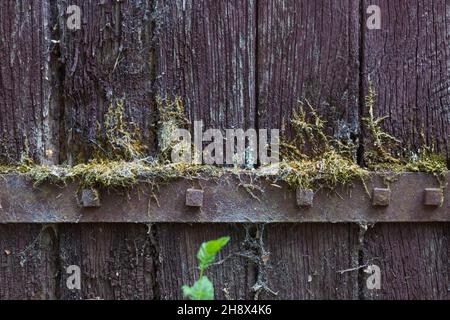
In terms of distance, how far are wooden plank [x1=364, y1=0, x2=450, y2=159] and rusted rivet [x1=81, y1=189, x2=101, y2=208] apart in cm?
75

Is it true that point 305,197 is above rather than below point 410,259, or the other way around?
above

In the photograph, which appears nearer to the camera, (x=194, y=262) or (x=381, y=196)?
(x=381, y=196)

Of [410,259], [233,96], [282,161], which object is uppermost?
[233,96]

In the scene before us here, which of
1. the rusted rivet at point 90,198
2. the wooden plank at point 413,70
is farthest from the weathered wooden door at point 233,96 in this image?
the rusted rivet at point 90,198

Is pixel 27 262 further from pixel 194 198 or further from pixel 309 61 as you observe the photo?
pixel 309 61

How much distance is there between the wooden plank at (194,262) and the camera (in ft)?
4.84

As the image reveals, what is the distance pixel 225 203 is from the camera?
141 centimetres

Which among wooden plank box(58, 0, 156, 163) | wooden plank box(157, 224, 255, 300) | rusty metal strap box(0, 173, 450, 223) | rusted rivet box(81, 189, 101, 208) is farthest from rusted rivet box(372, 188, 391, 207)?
rusted rivet box(81, 189, 101, 208)

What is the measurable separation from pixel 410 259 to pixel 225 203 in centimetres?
52

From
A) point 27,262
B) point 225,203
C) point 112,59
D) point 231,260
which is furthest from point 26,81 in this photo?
point 231,260

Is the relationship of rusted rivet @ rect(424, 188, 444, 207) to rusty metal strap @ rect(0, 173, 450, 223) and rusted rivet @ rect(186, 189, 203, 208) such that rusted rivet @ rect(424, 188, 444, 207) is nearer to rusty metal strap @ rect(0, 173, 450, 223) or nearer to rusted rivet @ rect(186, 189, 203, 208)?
rusty metal strap @ rect(0, 173, 450, 223)

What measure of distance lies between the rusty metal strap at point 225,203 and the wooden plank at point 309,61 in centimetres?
17

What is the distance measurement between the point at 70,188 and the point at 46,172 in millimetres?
73
